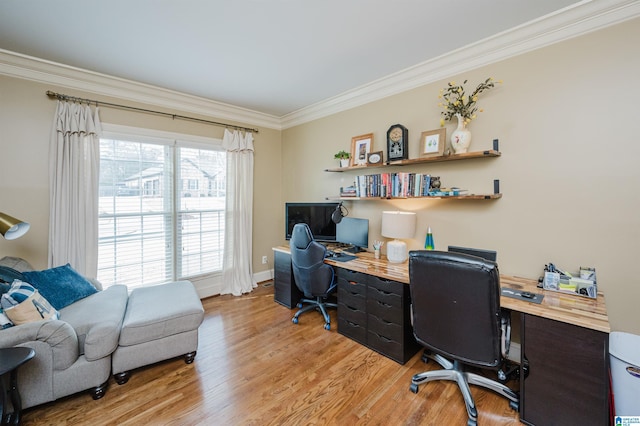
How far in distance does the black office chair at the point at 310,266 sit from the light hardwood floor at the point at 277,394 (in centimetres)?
49

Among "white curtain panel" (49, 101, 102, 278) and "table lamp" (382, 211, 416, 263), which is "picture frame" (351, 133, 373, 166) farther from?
"white curtain panel" (49, 101, 102, 278)

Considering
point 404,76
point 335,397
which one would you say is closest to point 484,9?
point 404,76

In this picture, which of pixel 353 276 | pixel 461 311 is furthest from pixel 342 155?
pixel 461 311

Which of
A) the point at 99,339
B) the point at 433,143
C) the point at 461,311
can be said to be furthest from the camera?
the point at 433,143

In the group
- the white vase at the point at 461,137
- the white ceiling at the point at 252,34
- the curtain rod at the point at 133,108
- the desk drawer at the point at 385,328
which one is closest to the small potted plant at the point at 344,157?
the white ceiling at the point at 252,34

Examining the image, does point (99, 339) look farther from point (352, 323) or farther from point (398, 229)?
point (398, 229)

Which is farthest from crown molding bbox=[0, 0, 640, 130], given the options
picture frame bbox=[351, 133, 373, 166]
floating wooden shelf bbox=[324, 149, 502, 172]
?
floating wooden shelf bbox=[324, 149, 502, 172]

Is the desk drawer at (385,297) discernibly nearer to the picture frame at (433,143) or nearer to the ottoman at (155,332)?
the picture frame at (433,143)

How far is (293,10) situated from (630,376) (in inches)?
118

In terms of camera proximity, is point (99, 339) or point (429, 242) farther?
point (429, 242)

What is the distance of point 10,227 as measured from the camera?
1867 millimetres

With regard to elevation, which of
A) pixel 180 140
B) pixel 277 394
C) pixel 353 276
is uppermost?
pixel 180 140

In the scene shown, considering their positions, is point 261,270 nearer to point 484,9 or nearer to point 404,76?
point 404,76

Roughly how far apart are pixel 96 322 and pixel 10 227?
0.90m
